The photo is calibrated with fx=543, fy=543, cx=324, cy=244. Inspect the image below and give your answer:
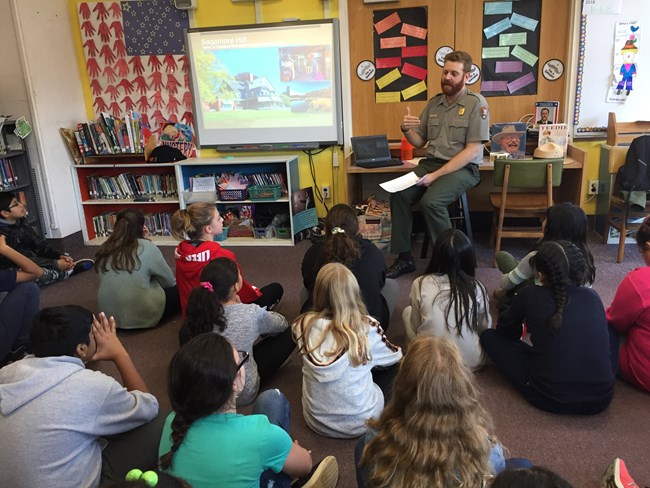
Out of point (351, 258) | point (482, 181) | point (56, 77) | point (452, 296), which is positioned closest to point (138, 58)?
point (56, 77)

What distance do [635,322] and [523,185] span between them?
5.20 ft

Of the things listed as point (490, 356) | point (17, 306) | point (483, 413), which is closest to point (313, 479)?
point (483, 413)

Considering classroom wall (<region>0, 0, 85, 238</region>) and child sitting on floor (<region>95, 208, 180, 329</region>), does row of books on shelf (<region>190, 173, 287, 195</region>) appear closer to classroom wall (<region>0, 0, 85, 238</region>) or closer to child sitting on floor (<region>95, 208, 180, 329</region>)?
classroom wall (<region>0, 0, 85, 238</region>)

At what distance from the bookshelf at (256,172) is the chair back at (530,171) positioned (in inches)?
68.2

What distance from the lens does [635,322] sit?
2.19 m

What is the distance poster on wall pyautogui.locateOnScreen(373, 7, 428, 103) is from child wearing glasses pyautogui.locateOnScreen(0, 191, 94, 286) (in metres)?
2.75

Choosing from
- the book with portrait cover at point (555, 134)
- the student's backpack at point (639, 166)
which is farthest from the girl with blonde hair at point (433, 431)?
the book with portrait cover at point (555, 134)

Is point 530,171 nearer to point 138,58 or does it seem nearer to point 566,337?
point 566,337

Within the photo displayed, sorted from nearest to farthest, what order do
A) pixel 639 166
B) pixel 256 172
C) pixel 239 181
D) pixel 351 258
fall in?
pixel 351 258 → pixel 639 166 → pixel 239 181 → pixel 256 172

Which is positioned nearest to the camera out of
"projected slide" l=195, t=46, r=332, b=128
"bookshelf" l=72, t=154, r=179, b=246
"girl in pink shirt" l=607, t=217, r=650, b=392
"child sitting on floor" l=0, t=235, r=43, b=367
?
"girl in pink shirt" l=607, t=217, r=650, b=392

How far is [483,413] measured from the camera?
1315 millimetres

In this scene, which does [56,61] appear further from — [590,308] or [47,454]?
[590,308]

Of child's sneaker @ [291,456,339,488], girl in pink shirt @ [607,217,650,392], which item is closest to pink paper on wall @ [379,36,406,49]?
girl in pink shirt @ [607,217,650,392]

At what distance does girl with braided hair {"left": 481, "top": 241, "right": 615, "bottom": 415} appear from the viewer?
6.54 ft
